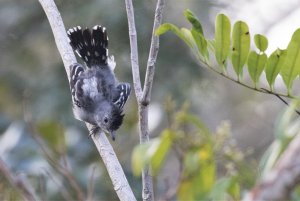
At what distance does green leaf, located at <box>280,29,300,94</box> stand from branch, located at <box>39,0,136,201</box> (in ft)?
2.91

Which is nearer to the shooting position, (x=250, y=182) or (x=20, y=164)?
(x=250, y=182)

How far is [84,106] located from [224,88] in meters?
5.75

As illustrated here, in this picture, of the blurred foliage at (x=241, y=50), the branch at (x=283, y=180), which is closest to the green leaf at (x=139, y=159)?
the branch at (x=283, y=180)

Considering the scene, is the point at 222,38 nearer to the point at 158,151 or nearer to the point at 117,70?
the point at 158,151

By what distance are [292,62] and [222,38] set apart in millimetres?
A: 267

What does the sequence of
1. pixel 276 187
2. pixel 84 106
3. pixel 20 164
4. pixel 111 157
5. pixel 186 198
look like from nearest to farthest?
pixel 276 187 → pixel 186 198 → pixel 111 157 → pixel 20 164 → pixel 84 106

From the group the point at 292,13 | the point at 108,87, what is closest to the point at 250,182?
the point at 108,87

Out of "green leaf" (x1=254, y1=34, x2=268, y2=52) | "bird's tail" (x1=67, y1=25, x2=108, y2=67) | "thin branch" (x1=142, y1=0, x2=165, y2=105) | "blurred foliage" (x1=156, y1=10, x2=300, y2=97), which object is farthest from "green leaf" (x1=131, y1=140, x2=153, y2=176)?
"bird's tail" (x1=67, y1=25, x2=108, y2=67)

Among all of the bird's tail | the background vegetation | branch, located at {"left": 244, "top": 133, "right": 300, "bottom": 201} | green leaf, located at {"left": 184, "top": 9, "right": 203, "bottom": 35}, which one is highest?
green leaf, located at {"left": 184, "top": 9, "right": 203, "bottom": 35}

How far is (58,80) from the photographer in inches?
311

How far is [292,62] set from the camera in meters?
2.49

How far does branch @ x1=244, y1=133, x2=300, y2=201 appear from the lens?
1.47 m

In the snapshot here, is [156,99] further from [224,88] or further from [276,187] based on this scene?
[276,187]

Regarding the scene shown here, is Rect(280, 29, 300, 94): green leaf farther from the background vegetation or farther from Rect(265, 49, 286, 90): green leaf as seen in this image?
the background vegetation
